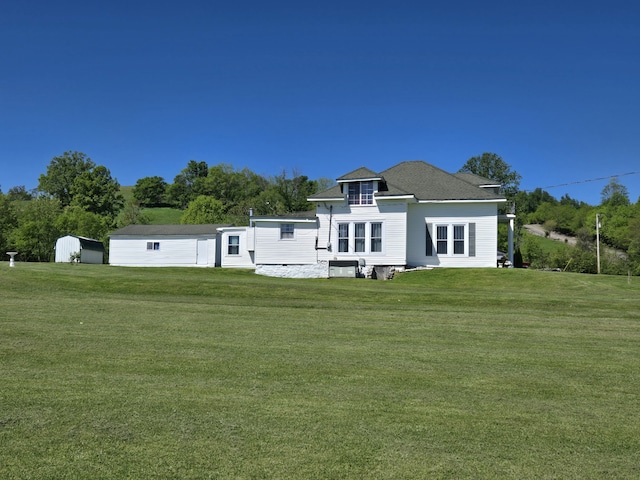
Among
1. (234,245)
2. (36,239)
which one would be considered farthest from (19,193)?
(234,245)

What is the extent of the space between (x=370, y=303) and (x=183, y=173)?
90876 millimetres

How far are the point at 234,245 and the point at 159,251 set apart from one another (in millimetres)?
6033

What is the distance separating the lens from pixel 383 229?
27391 millimetres

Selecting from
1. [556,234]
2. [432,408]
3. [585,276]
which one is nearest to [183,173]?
[556,234]

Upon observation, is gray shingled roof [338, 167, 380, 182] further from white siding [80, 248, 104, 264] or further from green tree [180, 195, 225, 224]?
green tree [180, 195, 225, 224]

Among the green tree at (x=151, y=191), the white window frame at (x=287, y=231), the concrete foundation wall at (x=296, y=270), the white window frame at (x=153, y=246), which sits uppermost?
the green tree at (x=151, y=191)

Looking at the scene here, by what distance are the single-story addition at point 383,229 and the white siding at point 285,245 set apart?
6 cm

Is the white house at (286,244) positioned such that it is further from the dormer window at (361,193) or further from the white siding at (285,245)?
the dormer window at (361,193)

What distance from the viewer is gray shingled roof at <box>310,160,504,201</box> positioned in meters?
27.2

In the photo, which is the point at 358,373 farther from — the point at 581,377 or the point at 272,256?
the point at 272,256

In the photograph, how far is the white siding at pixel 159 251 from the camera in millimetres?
35594

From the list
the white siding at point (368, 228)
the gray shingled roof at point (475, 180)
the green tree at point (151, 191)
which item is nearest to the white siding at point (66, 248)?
the white siding at point (368, 228)

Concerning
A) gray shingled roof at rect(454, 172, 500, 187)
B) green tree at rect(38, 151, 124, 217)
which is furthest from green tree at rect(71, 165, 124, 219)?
gray shingled roof at rect(454, 172, 500, 187)

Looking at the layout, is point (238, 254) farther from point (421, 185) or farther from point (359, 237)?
point (421, 185)
